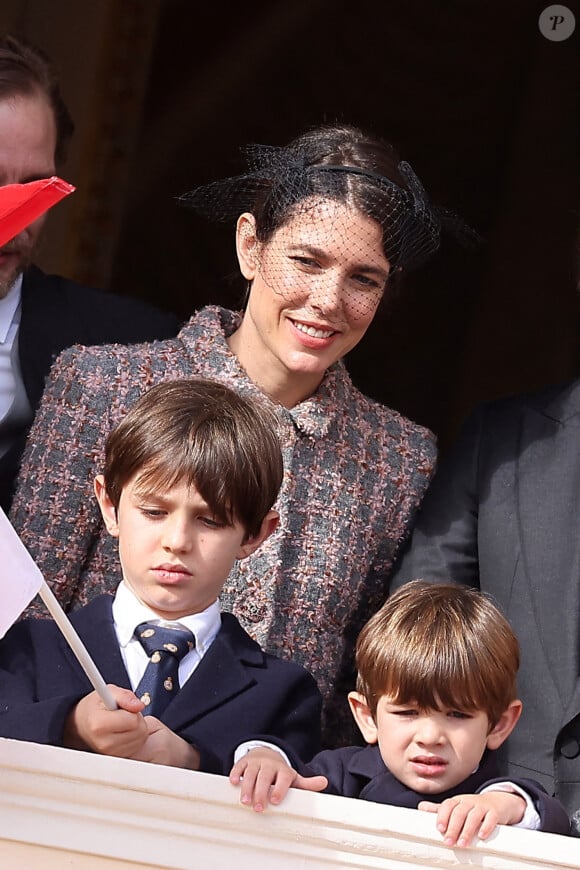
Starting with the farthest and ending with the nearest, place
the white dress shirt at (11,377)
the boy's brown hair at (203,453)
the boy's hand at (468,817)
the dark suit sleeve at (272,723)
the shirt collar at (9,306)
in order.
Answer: the shirt collar at (9,306)
the white dress shirt at (11,377)
the boy's brown hair at (203,453)
the dark suit sleeve at (272,723)
the boy's hand at (468,817)

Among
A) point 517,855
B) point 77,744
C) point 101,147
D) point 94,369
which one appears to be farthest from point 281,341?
point 101,147

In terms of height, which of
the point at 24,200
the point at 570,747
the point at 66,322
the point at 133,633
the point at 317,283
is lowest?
the point at 570,747

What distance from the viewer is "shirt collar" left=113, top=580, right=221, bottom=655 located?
2166 mm

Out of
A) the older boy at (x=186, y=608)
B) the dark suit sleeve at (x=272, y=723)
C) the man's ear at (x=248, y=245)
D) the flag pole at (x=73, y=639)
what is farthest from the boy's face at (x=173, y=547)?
the man's ear at (x=248, y=245)

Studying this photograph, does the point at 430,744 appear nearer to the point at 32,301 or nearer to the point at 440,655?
the point at 440,655

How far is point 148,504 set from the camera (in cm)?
213

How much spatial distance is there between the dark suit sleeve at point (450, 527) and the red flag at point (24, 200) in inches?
44.8

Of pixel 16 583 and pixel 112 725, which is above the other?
pixel 16 583

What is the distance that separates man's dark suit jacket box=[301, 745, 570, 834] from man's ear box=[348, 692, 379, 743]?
0.03m

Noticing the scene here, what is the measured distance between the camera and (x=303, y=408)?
2.66 m

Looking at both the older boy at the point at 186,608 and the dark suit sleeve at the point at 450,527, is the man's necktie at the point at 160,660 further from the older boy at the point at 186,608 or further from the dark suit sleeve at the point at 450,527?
the dark suit sleeve at the point at 450,527

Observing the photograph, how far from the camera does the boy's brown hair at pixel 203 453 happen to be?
214 cm

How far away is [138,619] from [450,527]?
2.40 ft

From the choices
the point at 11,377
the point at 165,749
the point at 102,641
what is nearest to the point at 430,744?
the point at 165,749
